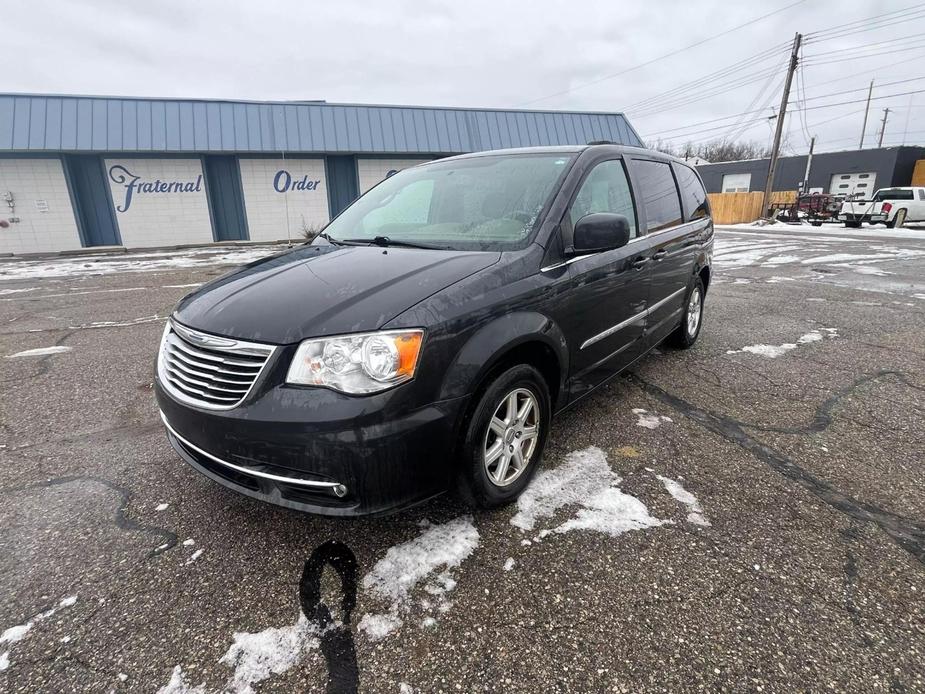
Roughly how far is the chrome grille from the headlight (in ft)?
0.53

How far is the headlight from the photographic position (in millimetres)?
1861

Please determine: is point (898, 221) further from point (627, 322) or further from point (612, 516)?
point (612, 516)

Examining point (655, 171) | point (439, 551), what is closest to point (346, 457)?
point (439, 551)

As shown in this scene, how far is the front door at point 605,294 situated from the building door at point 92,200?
1951 cm

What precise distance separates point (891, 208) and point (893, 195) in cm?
122

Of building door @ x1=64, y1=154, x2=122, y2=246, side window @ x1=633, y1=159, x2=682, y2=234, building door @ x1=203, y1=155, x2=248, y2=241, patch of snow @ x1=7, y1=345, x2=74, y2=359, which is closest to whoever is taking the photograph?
side window @ x1=633, y1=159, x2=682, y2=234

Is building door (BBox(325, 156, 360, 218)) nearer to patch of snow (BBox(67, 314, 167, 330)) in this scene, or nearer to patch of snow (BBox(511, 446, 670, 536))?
patch of snow (BBox(67, 314, 167, 330))

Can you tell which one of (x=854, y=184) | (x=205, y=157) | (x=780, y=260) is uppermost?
(x=205, y=157)

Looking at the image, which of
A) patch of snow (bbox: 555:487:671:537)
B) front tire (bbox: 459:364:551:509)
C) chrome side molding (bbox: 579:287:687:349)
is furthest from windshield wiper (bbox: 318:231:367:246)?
patch of snow (bbox: 555:487:671:537)

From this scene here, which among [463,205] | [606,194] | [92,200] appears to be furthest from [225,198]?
[606,194]

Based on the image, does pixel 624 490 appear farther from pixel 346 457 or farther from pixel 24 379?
pixel 24 379

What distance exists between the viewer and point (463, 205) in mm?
3010

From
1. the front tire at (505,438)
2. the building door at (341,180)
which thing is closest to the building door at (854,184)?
the building door at (341,180)

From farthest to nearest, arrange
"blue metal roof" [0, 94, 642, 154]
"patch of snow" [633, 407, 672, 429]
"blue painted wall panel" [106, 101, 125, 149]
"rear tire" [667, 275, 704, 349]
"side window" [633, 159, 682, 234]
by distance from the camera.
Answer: "blue painted wall panel" [106, 101, 125, 149]
"blue metal roof" [0, 94, 642, 154]
"rear tire" [667, 275, 704, 349]
"side window" [633, 159, 682, 234]
"patch of snow" [633, 407, 672, 429]
